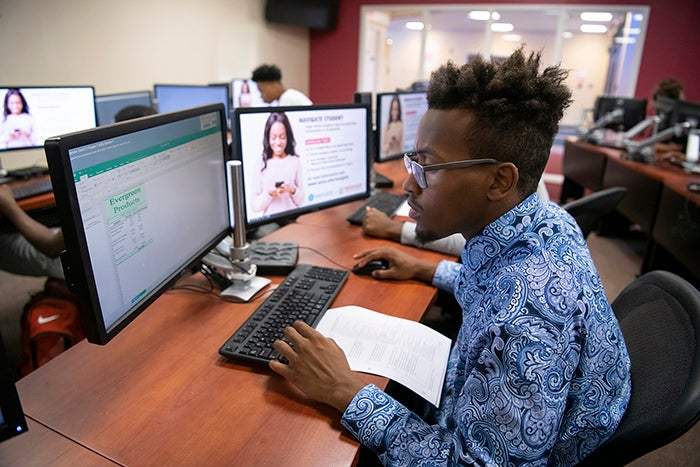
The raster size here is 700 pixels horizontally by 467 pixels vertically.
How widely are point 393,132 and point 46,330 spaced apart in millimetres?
1839

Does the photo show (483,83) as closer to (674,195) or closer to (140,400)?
(140,400)

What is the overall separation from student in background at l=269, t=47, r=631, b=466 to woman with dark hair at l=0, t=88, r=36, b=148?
99.0 inches

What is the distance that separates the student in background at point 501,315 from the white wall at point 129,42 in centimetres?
360

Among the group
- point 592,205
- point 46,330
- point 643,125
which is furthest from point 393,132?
point 643,125

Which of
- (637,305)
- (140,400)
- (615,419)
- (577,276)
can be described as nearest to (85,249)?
(140,400)

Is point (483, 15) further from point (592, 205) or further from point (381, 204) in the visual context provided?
point (592, 205)

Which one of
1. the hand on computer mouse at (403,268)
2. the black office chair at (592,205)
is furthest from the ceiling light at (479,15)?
the hand on computer mouse at (403,268)

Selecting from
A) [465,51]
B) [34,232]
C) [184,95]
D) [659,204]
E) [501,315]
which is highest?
[465,51]

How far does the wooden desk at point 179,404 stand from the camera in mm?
737

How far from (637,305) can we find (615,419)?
0.99 ft

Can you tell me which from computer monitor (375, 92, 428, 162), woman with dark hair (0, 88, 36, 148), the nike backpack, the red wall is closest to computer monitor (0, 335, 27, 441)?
the nike backpack

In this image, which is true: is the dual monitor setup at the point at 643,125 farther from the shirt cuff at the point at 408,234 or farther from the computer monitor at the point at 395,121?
the shirt cuff at the point at 408,234

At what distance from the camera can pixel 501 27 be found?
22.1 ft

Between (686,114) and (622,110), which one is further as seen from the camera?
(622,110)
